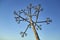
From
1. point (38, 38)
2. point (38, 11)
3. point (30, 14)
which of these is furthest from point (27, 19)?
point (38, 38)

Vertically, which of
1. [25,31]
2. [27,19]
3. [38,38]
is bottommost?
[38,38]

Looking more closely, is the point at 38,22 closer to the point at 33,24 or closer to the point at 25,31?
the point at 33,24

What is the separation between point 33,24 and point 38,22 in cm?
69

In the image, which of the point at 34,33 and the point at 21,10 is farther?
the point at 21,10

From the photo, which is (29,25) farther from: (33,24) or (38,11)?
(38,11)

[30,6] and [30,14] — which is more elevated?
[30,6]

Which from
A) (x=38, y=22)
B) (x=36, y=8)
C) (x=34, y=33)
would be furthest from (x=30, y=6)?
(x=34, y=33)

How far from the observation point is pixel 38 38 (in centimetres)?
1526

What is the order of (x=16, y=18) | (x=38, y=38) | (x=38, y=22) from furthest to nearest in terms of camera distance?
(x=16, y=18)
(x=38, y=22)
(x=38, y=38)

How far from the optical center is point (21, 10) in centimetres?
1725

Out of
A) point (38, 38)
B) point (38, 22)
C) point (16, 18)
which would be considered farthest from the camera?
point (16, 18)

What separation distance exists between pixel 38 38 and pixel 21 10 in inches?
179

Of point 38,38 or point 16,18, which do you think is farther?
point 16,18

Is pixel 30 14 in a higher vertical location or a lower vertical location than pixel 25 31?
higher
